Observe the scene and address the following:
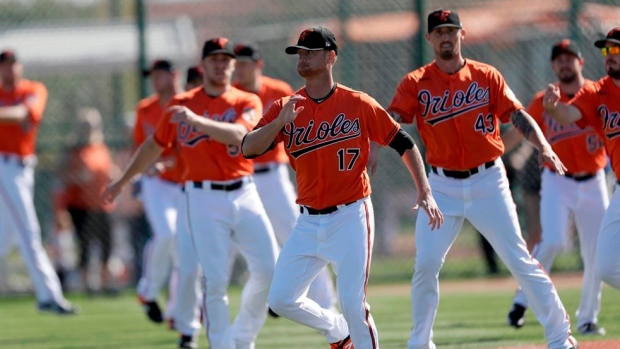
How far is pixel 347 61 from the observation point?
1467 centimetres

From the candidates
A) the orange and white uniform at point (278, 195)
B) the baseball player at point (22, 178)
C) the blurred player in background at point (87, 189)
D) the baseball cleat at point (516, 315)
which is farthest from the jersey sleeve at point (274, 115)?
the blurred player in background at point (87, 189)

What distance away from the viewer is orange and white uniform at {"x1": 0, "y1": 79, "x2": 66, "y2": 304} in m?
11.7

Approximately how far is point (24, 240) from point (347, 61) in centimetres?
482

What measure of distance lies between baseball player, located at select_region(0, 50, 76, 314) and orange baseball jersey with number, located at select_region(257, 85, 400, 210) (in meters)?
5.20

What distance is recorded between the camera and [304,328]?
35.4 ft

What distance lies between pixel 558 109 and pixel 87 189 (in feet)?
28.5

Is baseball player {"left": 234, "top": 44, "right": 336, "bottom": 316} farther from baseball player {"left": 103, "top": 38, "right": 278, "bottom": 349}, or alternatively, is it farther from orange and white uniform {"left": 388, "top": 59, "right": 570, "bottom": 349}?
orange and white uniform {"left": 388, "top": 59, "right": 570, "bottom": 349}

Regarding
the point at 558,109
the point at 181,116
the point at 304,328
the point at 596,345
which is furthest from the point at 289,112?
the point at 304,328

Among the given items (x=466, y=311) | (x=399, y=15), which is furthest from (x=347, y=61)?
(x=466, y=311)

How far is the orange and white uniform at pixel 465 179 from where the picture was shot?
304 inches

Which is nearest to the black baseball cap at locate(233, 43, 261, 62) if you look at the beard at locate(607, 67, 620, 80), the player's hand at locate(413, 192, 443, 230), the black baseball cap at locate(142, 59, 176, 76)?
the black baseball cap at locate(142, 59, 176, 76)

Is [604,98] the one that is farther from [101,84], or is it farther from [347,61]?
[101,84]

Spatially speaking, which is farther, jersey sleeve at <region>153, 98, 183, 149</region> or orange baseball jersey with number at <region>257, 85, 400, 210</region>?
jersey sleeve at <region>153, 98, 183, 149</region>

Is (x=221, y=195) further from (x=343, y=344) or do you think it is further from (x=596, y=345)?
(x=596, y=345)
